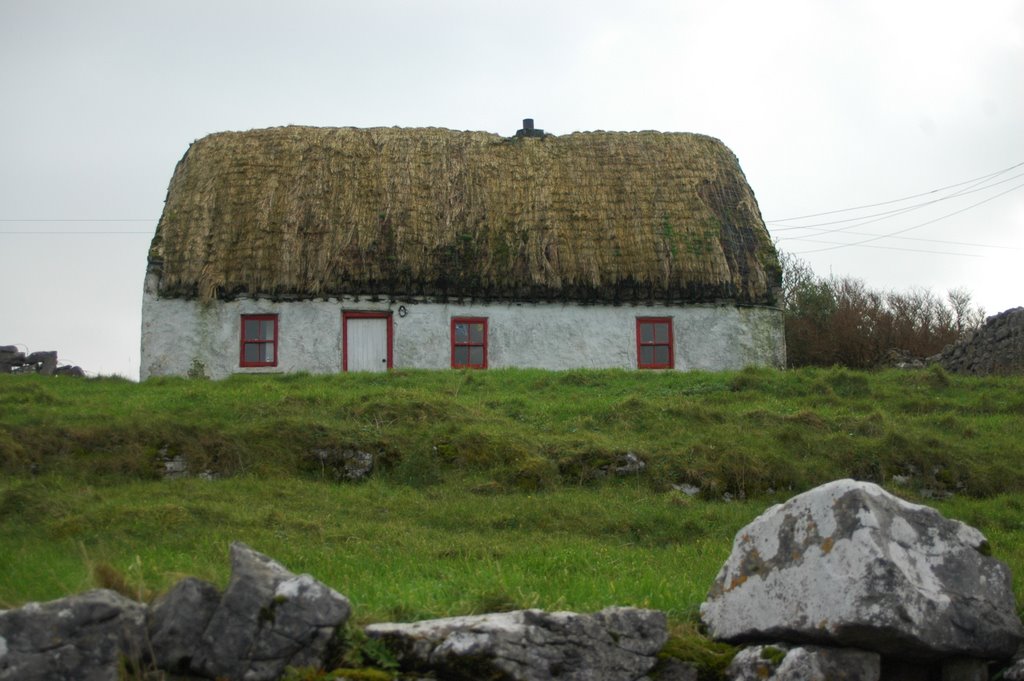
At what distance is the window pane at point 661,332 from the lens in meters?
26.5

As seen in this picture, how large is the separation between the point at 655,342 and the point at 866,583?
775 inches

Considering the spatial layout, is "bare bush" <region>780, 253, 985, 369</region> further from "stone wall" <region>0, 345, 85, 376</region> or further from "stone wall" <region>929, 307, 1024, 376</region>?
"stone wall" <region>0, 345, 85, 376</region>

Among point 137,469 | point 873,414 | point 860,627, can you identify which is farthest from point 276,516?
point 873,414

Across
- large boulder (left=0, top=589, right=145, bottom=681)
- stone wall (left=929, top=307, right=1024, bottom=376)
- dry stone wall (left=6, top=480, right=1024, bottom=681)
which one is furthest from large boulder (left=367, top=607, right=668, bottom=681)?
stone wall (left=929, top=307, right=1024, bottom=376)

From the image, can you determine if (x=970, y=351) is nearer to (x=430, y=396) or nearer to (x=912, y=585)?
(x=430, y=396)

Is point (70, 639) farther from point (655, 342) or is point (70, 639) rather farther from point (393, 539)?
point (655, 342)

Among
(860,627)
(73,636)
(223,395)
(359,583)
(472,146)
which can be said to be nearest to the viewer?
(73,636)

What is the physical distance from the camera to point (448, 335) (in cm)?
2589

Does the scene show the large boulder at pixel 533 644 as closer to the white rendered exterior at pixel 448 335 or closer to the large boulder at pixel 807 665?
the large boulder at pixel 807 665

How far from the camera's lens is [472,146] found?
29.0 meters

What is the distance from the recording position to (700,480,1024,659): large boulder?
22.7 feet

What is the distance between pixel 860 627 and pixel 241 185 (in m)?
22.7

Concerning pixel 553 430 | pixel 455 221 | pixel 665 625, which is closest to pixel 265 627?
pixel 665 625

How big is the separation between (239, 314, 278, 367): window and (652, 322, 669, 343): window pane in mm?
8714
